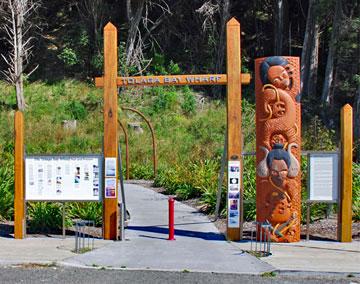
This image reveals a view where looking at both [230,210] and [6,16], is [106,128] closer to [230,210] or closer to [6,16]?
[230,210]

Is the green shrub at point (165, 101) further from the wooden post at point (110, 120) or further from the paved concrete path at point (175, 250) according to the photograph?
the wooden post at point (110, 120)

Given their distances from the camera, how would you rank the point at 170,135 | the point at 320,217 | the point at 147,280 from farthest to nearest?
the point at 170,135 < the point at 320,217 < the point at 147,280

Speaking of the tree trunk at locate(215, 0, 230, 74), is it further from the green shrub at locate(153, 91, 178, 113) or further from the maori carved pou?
the maori carved pou

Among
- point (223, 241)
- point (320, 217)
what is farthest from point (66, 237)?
point (320, 217)

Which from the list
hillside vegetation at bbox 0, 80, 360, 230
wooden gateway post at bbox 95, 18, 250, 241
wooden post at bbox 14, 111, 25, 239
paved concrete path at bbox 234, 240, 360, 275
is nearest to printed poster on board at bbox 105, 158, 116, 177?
wooden gateway post at bbox 95, 18, 250, 241

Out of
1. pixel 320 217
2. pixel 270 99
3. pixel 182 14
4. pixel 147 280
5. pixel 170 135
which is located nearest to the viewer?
pixel 147 280

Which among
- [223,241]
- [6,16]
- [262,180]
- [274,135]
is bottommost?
[223,241]

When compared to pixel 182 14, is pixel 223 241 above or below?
below

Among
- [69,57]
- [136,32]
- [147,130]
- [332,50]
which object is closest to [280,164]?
[147,130]

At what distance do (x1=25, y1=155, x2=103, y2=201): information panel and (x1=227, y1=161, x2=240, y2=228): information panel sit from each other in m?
2.55

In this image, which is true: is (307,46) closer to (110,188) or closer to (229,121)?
(229,121)

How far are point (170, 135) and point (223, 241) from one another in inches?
997

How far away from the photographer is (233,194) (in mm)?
13086

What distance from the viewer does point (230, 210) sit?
1302cm
